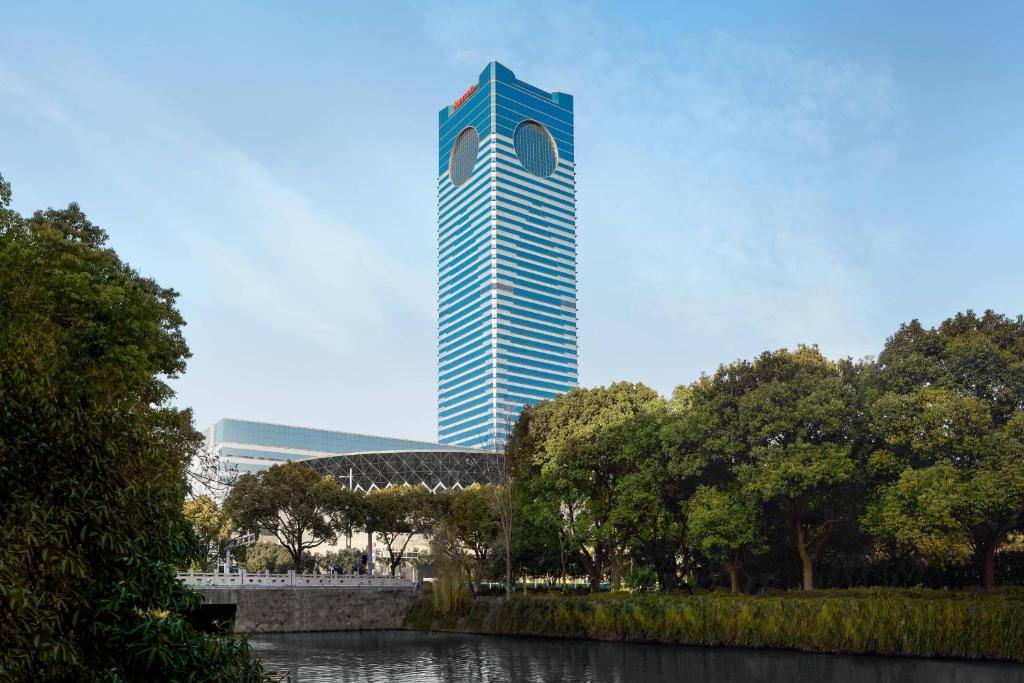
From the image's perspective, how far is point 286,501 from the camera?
2660 inches

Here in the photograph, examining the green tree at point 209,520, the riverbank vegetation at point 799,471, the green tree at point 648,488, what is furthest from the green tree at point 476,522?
the green tree at point 209,520

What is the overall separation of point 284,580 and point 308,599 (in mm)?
2214

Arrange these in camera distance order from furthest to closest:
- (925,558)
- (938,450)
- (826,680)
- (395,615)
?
1. (395,615)
2. (925,558)
3. (938,450)
4. (826,680)

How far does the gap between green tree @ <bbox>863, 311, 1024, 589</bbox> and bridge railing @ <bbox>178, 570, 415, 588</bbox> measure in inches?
1491

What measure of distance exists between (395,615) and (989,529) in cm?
4055

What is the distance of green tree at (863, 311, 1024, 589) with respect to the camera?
3862 cm

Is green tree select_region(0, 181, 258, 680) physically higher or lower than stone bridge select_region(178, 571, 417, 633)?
higher

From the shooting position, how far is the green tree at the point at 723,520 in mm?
44781

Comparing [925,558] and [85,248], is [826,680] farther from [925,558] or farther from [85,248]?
[85,248]

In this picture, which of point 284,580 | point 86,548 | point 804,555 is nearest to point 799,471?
point 804,555

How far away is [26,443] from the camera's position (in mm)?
10172

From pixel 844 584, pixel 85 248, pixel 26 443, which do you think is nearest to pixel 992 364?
pixel 844 584

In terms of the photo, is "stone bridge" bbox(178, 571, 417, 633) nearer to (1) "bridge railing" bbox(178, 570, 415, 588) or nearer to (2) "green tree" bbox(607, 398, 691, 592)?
(1) "bridge railing" bbox(178, 570, 415, 588)

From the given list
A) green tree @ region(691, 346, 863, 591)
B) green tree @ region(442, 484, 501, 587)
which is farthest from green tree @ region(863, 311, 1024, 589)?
green tree @ region(442, 484, 501, 587)
